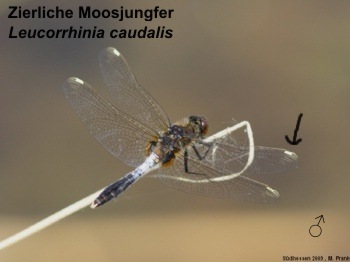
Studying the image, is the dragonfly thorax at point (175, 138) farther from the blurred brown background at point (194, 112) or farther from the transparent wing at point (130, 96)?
the blurred brown background at point (194, 112)

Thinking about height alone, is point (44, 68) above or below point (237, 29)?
below

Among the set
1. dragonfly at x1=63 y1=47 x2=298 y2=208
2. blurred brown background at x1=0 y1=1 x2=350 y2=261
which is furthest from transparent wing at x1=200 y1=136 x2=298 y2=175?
blurred brown background at x1=0 y1=1 x2=350 y2=261

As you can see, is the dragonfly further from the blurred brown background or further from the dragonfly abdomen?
the blurred brown background

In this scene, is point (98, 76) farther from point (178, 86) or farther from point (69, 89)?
point (69, 89)

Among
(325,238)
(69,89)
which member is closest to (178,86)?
(325,238)

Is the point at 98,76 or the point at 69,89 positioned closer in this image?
the point at 69,89

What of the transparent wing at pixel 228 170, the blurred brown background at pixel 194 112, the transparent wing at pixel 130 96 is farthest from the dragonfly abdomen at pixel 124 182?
the blurred brown background at pixel 194 112
